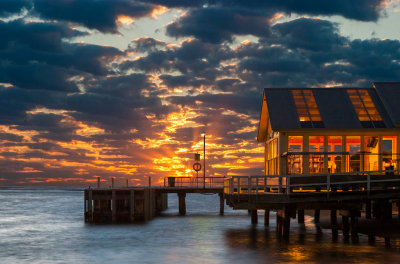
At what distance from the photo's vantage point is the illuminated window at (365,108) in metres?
35.2

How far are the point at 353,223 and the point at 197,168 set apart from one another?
2679 cm

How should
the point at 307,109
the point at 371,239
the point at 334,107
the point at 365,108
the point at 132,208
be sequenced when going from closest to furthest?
the point at 371,239 < the point at 307,109 < the point at 334,107 < the point at 365,108 < the point at 132,208

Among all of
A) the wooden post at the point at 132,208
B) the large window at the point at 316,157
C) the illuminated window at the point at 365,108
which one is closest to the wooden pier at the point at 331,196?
the large window at the point at 316,157

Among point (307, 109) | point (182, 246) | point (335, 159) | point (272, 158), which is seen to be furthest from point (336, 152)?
point (182, 246)

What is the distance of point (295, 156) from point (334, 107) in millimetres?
4807

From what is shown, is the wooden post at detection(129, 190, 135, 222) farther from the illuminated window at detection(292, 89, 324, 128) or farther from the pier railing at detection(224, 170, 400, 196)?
the pier railing at detection(224, 170, 400, 196)

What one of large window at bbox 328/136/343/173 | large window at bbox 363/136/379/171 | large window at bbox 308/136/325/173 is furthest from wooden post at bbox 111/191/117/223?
large window at bbox 363/136/379/171

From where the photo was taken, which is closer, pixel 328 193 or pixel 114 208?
pixel 328 193

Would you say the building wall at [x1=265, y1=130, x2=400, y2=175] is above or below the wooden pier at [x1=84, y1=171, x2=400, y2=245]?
above

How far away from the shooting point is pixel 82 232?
1679 inches

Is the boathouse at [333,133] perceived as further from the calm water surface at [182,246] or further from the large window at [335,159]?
the calm water surface at [182,246]

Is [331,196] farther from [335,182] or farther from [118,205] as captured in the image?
[118,205]

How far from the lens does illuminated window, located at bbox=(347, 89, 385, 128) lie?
1387 inches

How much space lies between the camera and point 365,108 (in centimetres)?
3691
